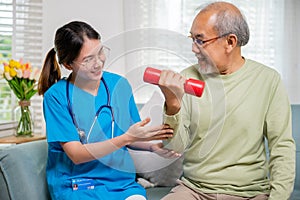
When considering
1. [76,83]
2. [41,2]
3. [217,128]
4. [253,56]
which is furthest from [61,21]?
[217,128]

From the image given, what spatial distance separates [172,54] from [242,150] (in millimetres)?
514

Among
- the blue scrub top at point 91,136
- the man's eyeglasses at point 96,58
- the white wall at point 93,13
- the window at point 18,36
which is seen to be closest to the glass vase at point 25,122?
the window at point 18,36

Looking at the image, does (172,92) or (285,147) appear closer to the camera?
(172,92)

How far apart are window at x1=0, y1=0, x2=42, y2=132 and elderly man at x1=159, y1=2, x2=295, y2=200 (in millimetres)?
1776

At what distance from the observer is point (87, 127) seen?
1.41 meters

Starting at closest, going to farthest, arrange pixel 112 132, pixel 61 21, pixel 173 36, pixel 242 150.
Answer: pixel 173 36 < pixel 112 132 < pixel 242 150 < pixel 61 21

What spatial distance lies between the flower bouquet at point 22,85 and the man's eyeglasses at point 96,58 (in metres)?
1.22

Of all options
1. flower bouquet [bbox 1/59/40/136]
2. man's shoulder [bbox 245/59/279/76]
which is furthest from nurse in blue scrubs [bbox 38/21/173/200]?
flower bouquet [bbox 1/59/40/136]

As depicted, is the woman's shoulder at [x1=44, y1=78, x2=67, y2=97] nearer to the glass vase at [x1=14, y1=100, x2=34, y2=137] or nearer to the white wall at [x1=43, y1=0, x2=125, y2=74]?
the glass vase at [x1=14, y1=100, x2=34, y2=137]

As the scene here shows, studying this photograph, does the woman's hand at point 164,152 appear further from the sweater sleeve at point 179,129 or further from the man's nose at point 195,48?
the man's nose at point 195,48

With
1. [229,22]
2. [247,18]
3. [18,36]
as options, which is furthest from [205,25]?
[18,36]

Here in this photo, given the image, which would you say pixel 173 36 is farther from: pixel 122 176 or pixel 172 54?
pixel 122 176

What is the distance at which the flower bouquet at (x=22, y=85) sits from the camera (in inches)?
98.7

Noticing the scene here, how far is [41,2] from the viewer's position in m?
3.02
